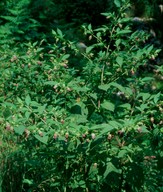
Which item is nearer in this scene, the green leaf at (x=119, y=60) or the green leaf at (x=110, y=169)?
the green leaf at (x=110, y=169)

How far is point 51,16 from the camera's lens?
29.0ft

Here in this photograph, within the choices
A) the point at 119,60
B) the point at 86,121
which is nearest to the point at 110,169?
the point at 86,121

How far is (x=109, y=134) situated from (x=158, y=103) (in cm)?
38

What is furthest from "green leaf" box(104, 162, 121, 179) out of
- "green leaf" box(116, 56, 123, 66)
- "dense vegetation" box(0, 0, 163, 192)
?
Result: "green leaf" box(116, 56, 123, 66)

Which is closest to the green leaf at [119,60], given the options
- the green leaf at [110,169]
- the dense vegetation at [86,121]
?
the dense vegetation at [86,121]

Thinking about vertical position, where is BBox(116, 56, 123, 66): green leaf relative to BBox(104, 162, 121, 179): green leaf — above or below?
above

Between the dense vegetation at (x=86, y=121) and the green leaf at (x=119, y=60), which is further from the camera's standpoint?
the green leaf at (x=119, y=60)

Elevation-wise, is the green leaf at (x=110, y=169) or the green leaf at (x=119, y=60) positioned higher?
the green leaf at (x=119, y=60)

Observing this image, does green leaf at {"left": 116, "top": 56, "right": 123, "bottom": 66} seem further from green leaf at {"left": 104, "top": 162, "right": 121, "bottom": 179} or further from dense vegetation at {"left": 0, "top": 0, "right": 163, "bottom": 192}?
green leaf at {"left": 104, "top": 162, "right": 121, "bottom": 179}

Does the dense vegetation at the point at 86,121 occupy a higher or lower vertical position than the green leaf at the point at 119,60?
lower

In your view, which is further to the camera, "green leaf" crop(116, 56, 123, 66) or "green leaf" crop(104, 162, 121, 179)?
"green leaf" crop(116, 56, 123, 66)

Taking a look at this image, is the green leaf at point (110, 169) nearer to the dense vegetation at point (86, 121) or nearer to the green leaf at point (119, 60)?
the dense vegetation at point (86, 121)

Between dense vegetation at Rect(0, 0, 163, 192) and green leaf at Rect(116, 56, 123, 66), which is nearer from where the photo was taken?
dense vegetation at Rect(0, 0, 163, 192)

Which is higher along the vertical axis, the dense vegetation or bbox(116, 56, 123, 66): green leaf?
bbox(116, 56, 123, 66): green leaf
